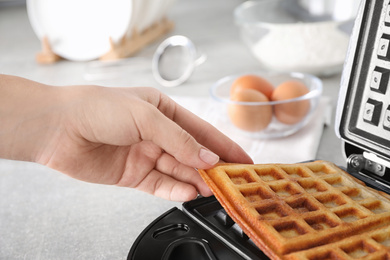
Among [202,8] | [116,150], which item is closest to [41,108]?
[116,150]

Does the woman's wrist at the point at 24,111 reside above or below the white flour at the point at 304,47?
above

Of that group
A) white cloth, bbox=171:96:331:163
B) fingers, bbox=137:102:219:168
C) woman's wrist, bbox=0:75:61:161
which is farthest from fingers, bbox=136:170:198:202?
white cloth, bbox=171:96:331:163

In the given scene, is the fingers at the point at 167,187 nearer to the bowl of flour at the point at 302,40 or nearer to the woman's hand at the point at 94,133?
the woman's hand at the point at 94,133

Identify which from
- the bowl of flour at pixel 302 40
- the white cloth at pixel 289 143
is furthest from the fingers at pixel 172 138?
the bowl of flour at pixel 302 40

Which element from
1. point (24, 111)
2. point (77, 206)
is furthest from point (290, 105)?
point (24, 111)

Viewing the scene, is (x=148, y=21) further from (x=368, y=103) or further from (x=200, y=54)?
(x=368, y=103)
